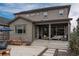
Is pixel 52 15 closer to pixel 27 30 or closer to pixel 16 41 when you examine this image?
pixel 27 30

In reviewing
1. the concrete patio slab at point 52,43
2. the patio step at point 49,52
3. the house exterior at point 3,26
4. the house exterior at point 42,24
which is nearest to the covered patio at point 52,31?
the house exterior at point 42,24

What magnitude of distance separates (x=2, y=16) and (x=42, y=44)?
1.27m

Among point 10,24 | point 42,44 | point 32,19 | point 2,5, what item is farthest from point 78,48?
point 2,5

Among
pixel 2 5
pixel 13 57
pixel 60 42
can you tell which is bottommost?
pixel 13 57

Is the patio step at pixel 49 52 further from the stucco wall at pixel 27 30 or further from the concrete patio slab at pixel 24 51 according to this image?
the stucco wall at pixel 27 30

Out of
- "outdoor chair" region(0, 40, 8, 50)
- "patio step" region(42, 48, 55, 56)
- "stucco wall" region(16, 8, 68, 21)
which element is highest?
"stucco wall" region(16, 8, 68, 21)

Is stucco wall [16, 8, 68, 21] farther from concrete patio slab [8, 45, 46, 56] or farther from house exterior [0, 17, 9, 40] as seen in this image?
concrete patio slab [8, 45, 46, 56]

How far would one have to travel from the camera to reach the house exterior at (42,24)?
554cm

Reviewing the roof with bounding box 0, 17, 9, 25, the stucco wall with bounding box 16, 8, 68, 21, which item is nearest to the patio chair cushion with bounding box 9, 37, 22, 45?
the roof with bounding box 0, 17, 9, 25

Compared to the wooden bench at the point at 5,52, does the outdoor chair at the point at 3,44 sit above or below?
above

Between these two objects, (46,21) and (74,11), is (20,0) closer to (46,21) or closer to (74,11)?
(46,21)

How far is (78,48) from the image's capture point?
543cm

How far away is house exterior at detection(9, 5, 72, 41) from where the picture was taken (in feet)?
18.2

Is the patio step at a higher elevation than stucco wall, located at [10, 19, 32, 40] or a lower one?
lower
